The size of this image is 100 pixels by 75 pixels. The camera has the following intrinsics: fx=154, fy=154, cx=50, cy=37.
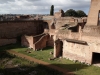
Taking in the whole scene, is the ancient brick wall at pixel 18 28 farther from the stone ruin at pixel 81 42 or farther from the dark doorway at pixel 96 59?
the dark doorway at pixel 96 59

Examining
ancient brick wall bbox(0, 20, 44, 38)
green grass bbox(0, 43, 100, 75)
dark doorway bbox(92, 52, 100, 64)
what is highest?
ancient brick wall bbox(0, 20, 44, 38)

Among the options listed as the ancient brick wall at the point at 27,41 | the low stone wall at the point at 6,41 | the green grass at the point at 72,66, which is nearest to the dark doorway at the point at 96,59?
the green grass at the point at 72,66

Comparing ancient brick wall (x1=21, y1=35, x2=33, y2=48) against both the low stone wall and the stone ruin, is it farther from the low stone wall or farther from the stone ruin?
the low stone wall

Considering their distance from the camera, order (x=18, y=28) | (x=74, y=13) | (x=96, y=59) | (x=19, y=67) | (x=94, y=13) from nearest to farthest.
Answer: (x=19, y=67), (x=94, y=13), (x=96, y=59), (x=18, y=28), (x=74, y=13)

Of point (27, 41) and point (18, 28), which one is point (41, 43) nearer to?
point (27, 41)

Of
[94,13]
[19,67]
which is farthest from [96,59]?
[19,67]

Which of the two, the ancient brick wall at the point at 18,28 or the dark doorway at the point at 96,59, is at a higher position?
the ancient brick wall at the point at 18,28

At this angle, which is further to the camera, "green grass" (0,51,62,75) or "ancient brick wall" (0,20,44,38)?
"ancient brick wall" (0,20,44,38)

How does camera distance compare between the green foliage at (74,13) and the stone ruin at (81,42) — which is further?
the green foliage at (74,13)

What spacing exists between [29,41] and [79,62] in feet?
39.4

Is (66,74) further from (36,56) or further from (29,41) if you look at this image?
(29,41)

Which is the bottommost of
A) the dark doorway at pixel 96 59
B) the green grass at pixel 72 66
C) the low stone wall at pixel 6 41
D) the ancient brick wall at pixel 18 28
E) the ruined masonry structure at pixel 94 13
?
the green grass at pixel 72 66

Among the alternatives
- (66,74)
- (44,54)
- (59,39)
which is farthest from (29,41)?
(66,74)

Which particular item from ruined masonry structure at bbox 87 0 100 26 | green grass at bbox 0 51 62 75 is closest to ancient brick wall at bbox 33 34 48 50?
green grass at bbox 0 51 62 75
